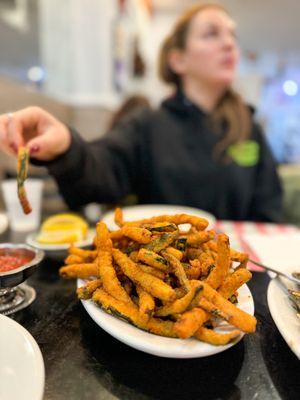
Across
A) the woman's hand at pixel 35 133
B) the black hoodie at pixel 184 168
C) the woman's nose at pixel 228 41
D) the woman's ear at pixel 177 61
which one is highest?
the woman's nose at pixel 228 41

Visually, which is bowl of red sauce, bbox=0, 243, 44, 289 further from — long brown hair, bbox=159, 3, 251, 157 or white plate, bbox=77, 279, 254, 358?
long brown hair, bbox=159, 3, 251, 157

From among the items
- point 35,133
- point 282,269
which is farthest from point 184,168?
point 282,269

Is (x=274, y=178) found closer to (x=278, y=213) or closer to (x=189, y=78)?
(x=278, y=213)

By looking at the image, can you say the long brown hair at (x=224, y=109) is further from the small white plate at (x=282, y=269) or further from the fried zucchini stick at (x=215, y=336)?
the fried zucchini stick at (x=215, y=336)

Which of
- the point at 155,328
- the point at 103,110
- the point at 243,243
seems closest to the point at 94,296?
the point at 155,328

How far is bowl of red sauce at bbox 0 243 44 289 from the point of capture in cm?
43

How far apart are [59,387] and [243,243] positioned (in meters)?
0.58

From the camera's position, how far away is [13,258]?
0.50 m

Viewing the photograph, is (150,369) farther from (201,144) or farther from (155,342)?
(201,144)

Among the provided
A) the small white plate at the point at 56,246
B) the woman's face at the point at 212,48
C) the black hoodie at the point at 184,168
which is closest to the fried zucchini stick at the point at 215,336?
the small white plate at the point at 56,246

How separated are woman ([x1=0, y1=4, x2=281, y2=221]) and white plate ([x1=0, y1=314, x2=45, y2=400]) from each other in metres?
0.87

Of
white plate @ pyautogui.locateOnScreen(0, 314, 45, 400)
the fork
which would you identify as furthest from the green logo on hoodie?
white plate @ pyautogui.locateOnScreen(0, 314, 45, 400)

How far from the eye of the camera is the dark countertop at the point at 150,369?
0.31m

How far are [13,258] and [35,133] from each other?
1.22ft
